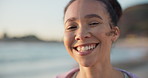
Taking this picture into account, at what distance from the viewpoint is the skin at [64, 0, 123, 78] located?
1.27 m

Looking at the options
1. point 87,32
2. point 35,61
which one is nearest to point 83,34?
point 87,32

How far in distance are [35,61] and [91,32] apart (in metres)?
7.81

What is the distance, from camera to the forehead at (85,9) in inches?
51.1

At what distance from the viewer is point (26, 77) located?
6402 mm

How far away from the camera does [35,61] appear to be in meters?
8.92

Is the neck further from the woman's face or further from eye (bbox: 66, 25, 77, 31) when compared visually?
eye (bbox: 66, 25, 77, 31)

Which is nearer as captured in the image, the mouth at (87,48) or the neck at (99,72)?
the mouth at (87,48)

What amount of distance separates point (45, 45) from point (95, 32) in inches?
438

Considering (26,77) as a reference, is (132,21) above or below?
above

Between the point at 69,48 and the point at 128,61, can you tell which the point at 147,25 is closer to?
the point at 128,61

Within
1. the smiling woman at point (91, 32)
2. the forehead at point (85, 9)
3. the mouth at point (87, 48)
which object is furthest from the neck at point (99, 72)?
the forehead at point (85, 9)

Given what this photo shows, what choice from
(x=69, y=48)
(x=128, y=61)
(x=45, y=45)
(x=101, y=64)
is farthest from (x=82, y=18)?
(x=45, y=45)

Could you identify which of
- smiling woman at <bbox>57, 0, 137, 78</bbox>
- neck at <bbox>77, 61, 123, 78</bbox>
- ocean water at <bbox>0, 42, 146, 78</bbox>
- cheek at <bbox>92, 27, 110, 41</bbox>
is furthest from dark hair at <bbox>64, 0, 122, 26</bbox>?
ocean water at <bbox>0, 42, 146, 78</bbox>

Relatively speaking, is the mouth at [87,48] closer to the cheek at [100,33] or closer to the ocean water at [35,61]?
the cheek at [100,33]
